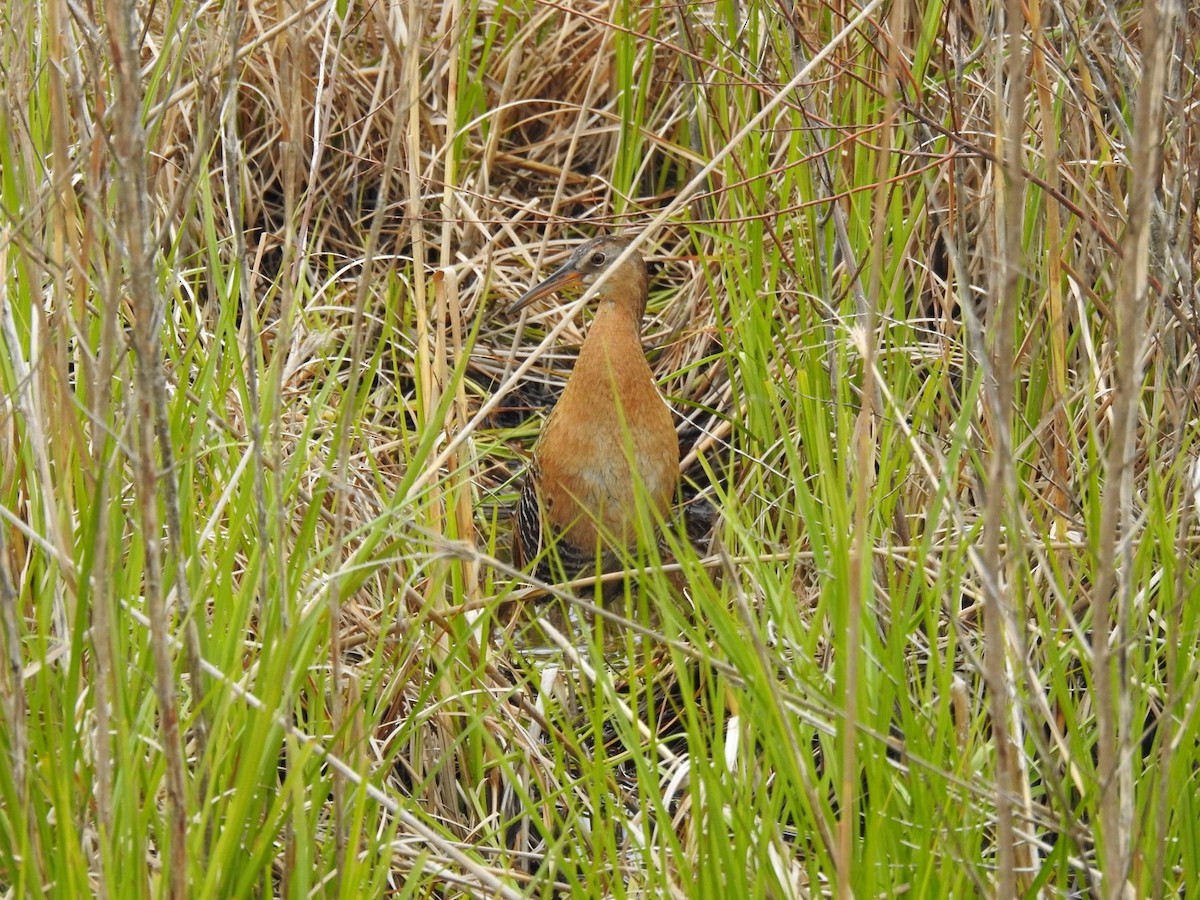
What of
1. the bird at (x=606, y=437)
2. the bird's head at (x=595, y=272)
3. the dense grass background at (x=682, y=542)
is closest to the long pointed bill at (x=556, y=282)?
the bird's head at (x=595, y=272)

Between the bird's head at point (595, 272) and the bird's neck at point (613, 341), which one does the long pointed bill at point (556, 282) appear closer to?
the bird's head at point (595, 272)

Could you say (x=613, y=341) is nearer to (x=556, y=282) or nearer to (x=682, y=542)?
(x=556, y=282)

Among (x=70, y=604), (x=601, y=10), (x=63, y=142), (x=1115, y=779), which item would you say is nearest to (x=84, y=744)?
(x=70, y=604)

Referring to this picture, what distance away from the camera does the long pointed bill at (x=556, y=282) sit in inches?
134

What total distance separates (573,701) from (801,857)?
2.63 feet

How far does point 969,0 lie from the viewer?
3031 mm

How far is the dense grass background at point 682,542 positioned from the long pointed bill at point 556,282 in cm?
23

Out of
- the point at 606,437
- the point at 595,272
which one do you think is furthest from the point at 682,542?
the point at 595,272

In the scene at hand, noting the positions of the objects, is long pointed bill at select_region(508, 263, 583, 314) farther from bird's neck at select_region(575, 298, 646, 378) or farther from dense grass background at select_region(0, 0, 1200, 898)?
dense grass background at select_region(0, 0, 1200, 898)

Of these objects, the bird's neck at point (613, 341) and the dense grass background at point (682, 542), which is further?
the bird's neck at point (613, 341)

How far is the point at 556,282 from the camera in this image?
3426mm

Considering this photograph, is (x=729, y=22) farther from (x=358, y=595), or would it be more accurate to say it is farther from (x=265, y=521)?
(x=265, y=521)

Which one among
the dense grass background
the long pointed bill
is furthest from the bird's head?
the dense grass background

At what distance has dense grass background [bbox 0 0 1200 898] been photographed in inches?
54.9
